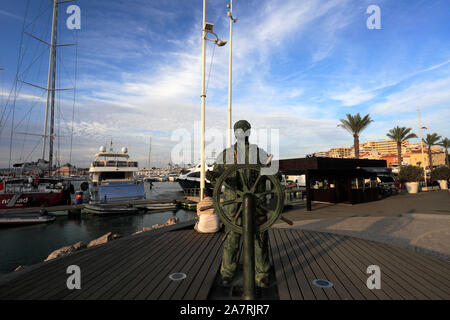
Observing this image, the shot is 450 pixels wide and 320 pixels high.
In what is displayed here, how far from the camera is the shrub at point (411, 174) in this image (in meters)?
20.8

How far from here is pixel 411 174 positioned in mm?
21203

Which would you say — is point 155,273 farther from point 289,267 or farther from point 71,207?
point 71,207

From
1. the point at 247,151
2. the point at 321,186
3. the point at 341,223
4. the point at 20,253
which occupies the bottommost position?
the point at 20,253

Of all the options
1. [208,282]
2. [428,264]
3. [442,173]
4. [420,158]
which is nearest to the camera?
[208,282]

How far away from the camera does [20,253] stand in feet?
41.7

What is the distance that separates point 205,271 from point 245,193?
1561 mm

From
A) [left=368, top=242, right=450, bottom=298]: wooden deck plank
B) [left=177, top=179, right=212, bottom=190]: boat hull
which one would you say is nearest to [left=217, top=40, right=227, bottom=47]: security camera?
[left=368, top=242, right=450, bottom=298]: wooden deck plank

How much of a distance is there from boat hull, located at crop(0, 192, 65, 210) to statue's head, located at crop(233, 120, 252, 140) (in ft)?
87.8

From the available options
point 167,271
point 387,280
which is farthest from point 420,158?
point 167,271

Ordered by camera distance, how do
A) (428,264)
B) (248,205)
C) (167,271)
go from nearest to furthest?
1. (248,205)
2. (167,271)
3. (428,264)

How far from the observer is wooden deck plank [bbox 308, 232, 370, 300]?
283 cm

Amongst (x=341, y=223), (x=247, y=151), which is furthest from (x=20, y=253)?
(x=341, y=223)
